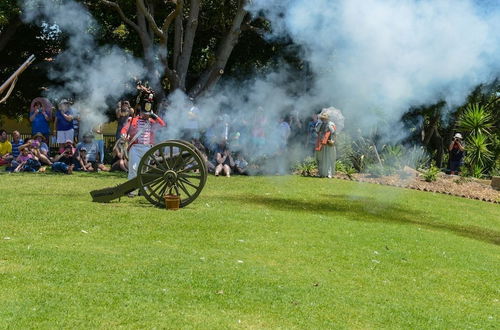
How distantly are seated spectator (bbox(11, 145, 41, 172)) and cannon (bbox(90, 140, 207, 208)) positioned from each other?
6.39 m

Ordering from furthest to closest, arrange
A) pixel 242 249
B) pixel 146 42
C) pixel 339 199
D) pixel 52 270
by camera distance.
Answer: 1. pixel 146 42
2. pixel 339 199
3. pixel 242 249
4. pixel 52 270

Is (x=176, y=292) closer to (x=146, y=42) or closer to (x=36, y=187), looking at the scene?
(x=36, y=187)

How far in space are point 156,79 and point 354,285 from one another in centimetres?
1323

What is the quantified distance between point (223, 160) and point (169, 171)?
20.5ft

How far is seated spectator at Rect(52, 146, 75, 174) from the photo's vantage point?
17.7 metres

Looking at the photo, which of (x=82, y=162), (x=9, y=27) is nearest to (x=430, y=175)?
(x=82, y=162)

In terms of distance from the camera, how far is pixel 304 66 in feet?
63.3

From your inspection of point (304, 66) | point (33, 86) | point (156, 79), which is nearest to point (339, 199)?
point (304, 66)

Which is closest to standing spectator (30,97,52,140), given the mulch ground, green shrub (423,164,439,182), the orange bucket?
the mulch ground

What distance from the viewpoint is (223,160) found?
60.0ft

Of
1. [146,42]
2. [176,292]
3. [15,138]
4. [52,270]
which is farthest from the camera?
[146,42]

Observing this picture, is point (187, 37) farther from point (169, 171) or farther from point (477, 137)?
point (477, 137)

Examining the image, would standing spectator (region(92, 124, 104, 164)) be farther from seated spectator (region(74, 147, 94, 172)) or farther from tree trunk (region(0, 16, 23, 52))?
tree trunk (region(0, 16, 23, 52))

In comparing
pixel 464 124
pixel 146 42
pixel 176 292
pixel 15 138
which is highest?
pixel 146 42
